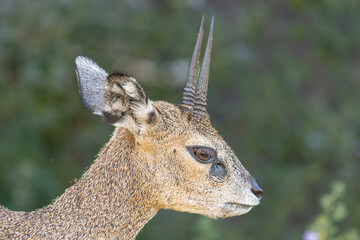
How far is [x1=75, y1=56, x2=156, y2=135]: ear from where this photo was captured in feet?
11.0

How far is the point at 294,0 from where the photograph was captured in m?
8.04

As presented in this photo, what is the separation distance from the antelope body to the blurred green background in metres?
2.30

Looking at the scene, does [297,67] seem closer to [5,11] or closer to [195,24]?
[195,24]

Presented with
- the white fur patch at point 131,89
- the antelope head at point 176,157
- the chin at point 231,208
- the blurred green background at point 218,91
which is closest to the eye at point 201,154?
the antelope head at point 176,157

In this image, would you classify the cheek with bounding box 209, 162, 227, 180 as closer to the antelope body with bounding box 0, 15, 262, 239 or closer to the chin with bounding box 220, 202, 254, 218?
the antelope body with bounding box 0, 15, 262, 239

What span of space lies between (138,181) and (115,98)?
523 millimetres

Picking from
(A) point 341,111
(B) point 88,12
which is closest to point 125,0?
(B) point 88,12

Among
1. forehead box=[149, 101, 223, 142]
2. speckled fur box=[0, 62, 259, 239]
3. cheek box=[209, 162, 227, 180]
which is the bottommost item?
speckled fur box=[0, 62, 259, 239]

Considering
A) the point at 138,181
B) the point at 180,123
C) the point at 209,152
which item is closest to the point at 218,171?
the point at 209,152

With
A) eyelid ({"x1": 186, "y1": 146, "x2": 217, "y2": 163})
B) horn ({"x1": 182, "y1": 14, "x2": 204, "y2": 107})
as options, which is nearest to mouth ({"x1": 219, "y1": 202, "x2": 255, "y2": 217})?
eyelid ({"x1": 186, "y1": 146, "x2": 217, "y2": 163})

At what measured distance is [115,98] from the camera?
346 centimetres

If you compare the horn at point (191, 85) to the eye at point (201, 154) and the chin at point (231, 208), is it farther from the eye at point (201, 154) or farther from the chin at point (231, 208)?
the chin at point (231, 208)

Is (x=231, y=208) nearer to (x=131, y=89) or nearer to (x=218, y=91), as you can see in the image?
(x=131, y=89)

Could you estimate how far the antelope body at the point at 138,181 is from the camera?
12.0ft
